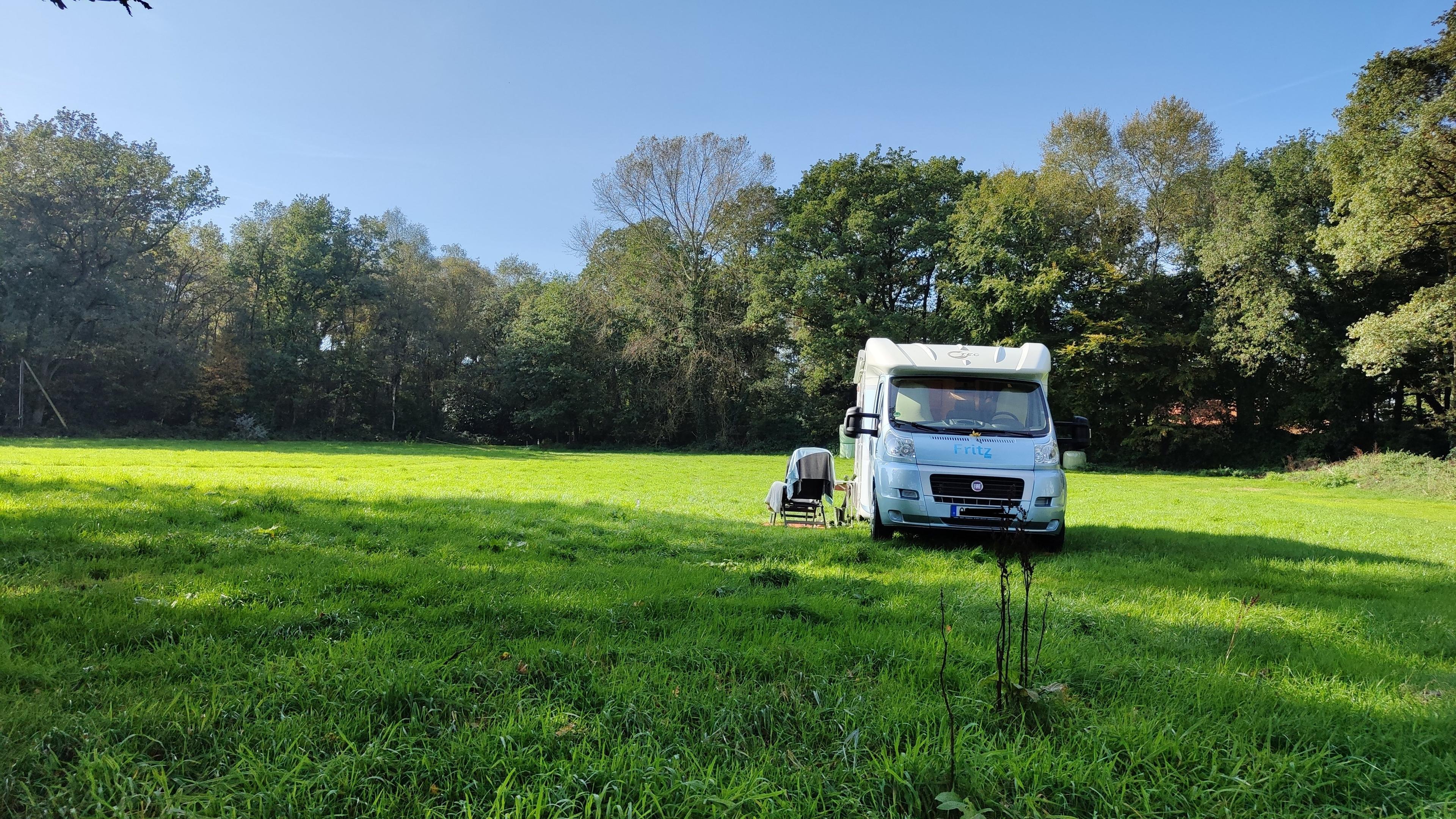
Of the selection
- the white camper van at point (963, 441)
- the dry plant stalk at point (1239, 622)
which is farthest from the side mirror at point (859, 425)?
the dry plant stalk at point (1239, 622)

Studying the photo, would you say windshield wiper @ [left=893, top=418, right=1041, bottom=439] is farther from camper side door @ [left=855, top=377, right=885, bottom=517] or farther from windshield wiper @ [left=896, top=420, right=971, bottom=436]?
camper side door @ [left=855, top=377, right=885, bottom=517]

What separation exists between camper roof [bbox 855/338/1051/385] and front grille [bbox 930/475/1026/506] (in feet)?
5.53

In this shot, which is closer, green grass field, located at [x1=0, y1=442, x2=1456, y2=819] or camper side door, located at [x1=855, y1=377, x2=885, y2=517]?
green grass field, located at [x1=0, y1=442, x2=1456, y2=819]

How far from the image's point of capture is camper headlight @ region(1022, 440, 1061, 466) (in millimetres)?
8273

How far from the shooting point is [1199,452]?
33.1m

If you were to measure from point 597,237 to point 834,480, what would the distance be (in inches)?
1478

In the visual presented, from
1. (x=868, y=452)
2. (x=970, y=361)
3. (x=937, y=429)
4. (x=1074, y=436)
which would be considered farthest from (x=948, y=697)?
(x=1074, y=436)

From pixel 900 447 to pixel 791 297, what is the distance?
31044mm

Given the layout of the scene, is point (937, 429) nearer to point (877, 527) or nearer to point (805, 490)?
point (877, 527)

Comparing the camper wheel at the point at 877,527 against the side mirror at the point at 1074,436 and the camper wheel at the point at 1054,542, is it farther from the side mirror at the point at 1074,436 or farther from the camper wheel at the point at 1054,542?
the side mirror at the point at 1074,436

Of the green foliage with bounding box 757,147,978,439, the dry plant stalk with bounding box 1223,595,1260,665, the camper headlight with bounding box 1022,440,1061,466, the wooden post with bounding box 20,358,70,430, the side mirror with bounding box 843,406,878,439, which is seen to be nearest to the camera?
the dry plant stalk with bounding box 1223,595,1260,665

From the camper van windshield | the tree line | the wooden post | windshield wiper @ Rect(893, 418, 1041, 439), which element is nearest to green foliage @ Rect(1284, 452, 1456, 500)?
the tree line

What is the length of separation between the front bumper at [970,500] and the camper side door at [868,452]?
62cm

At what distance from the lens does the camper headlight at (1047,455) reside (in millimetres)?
8273
